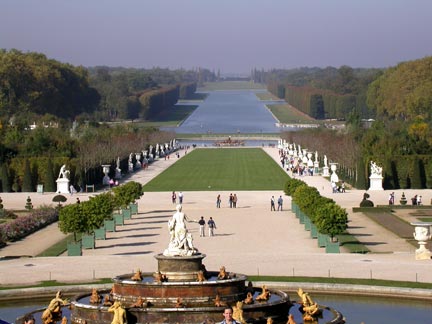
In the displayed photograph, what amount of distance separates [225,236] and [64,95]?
10099cm

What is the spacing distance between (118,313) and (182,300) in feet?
5.43

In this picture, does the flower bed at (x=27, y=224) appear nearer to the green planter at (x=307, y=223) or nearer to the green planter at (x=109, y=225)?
the green planter at (x=109, y=225)

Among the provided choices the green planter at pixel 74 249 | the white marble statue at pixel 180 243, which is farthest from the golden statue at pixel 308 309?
the green planter at pixel 74 249

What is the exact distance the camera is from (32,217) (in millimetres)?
52125

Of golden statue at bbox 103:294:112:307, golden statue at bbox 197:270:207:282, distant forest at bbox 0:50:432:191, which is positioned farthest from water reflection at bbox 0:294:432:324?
distant forest at bbox 0:50:432:191

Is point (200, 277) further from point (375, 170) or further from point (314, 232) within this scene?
point (375, 170)

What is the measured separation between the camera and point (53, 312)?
28297 mm

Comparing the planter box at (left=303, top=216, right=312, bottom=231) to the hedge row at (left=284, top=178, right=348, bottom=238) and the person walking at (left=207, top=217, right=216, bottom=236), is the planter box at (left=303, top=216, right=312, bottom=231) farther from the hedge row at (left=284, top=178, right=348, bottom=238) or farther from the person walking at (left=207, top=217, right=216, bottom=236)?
the person walking at (left=207, top=217, right=216, bottom=236)

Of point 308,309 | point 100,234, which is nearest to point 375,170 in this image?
point 100,234

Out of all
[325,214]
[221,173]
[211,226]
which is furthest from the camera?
[221,173]

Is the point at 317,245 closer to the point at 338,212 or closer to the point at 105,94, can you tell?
the point at 338,212

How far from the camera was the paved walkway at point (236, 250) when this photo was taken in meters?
36.3

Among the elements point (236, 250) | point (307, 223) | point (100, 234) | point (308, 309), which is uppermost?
point (307, 223)

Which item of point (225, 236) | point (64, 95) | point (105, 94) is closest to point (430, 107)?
point (64, 95)
